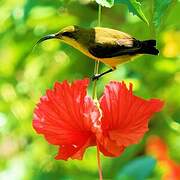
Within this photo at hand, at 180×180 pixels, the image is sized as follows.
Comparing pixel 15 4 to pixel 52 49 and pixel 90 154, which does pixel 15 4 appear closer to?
pixel 52 49

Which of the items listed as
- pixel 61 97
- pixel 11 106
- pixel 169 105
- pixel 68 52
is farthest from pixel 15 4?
pixel 61 97

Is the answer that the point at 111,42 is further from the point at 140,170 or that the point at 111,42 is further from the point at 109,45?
the point at 140,170

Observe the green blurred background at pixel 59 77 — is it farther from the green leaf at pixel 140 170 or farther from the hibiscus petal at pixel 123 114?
the hibiscus petal at pixel 123 114

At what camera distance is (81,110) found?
128cm

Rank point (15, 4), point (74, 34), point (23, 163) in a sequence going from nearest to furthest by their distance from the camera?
point (74, 34) < point (15, 4) < point (23, 163)

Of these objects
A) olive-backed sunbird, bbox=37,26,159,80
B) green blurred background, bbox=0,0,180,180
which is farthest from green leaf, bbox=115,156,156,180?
olive-backed sunbird, bbox=37,26,159,80

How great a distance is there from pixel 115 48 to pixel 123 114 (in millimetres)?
130

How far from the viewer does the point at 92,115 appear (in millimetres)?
1267

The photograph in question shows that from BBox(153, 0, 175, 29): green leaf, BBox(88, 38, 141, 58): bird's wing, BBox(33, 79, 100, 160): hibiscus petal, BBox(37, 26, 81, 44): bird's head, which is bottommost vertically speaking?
BBox(33, 79, 100, 160): hibiscus petal

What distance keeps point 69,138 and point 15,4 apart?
935 millimetres

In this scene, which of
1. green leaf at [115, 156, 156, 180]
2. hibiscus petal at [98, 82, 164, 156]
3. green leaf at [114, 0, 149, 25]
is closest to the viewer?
green leaf at [114, 0, 149, 25]

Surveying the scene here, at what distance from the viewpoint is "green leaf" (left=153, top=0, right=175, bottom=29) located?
1.18 meters

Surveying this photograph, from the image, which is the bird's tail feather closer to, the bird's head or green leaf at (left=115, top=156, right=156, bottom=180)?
the bird's head

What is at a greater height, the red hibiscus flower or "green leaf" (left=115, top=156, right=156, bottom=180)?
the red hibiscus flower
